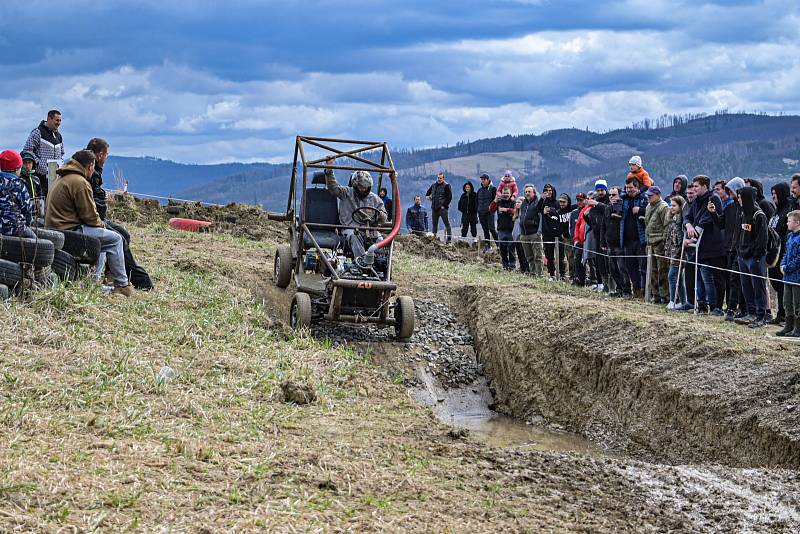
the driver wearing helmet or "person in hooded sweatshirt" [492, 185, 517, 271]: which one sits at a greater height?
the driver wearing helmet

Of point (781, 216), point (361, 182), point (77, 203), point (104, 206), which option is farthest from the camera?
point (361, 182)

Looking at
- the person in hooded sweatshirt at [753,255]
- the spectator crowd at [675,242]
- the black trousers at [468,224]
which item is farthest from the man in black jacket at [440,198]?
the person in hooded sweatshirt at [753,255]

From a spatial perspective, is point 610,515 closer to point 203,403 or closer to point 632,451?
point 203,403

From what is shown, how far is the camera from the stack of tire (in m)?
10.8

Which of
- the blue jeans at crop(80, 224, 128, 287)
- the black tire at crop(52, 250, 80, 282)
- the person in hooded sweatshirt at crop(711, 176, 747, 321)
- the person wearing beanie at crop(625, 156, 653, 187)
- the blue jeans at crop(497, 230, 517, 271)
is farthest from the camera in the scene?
the blue jeans at crop(497, 230, 517, 271)

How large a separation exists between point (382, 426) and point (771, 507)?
11.2ft

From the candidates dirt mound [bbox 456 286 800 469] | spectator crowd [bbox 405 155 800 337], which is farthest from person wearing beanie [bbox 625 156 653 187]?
dirt mound [bbox 456 286 800 469]

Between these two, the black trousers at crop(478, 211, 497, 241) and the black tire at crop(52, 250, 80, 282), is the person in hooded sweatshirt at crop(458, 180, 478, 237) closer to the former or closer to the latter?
the black trousers at crop(478, 211, 497, 241)

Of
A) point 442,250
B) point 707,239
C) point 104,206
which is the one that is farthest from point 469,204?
point 104,206

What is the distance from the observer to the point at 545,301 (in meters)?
15.4

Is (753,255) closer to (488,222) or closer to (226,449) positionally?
(226,449)

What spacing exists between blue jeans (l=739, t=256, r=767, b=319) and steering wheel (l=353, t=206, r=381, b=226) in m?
5.43

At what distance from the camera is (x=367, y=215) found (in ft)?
49.1

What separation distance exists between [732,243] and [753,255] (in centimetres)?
49
